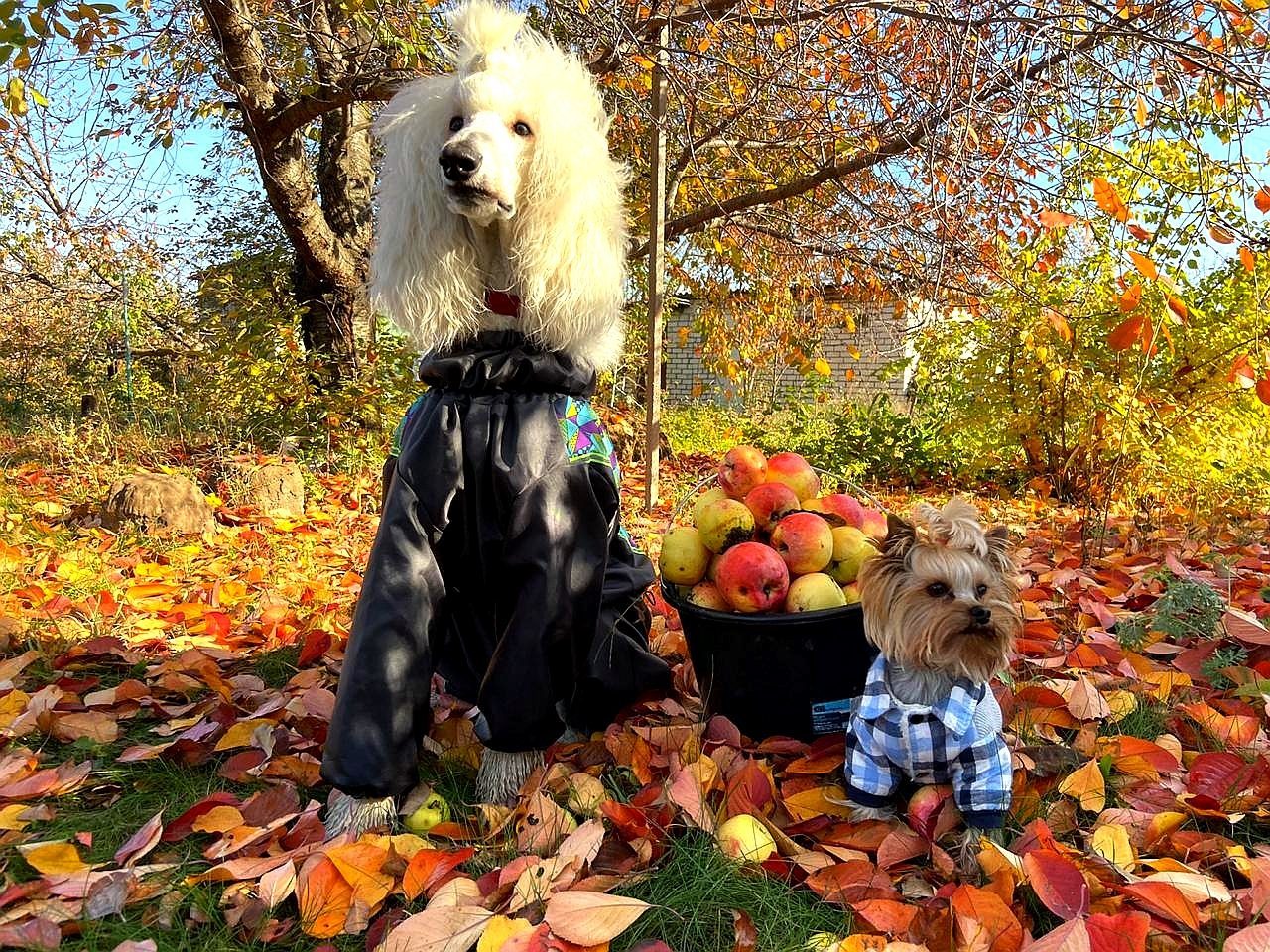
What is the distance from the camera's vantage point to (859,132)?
195 inches

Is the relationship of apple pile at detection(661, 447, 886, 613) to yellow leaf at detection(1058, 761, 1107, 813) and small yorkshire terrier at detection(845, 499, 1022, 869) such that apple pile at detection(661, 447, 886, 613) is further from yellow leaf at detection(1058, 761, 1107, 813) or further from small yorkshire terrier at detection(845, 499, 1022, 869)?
yellow leaf at detection(1058, 761, 1107, 813)

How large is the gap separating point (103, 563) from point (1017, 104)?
431 centimetres

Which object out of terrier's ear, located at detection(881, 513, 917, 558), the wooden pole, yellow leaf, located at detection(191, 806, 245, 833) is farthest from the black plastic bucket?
the wooden pole

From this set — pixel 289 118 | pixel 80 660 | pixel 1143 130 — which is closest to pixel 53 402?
pixel 289 118

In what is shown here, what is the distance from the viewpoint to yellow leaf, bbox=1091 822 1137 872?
1638mm

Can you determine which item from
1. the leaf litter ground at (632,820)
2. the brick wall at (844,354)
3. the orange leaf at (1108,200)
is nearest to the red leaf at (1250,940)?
the leaf litter ground at (632,820)

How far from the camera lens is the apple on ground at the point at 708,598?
220 centimetres

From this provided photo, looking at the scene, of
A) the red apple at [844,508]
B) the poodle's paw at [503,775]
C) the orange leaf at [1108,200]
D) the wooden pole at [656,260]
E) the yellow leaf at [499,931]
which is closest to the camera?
the yellow leaf at [499,931]

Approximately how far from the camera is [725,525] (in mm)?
2271

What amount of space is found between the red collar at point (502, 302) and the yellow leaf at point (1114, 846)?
1.69m

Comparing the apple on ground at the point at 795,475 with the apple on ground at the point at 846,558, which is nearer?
the apple on ground at the point at 846,558

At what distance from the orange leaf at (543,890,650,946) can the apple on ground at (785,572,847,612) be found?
847 mm

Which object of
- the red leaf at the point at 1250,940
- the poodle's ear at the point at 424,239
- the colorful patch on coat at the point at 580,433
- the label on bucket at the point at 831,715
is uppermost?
the poodle's ear at the point at 424,239

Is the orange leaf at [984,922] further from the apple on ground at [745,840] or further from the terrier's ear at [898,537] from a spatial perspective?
the terrier's ear at [898,537]
